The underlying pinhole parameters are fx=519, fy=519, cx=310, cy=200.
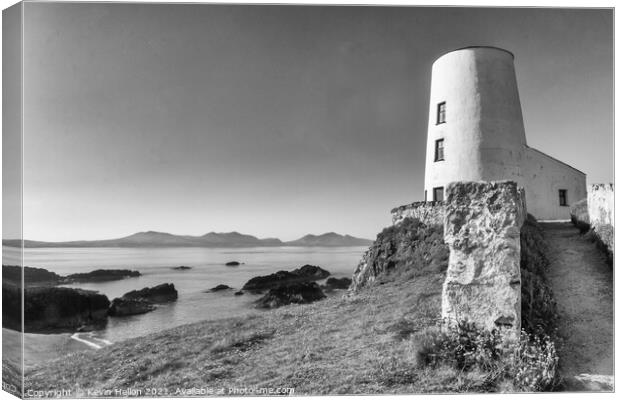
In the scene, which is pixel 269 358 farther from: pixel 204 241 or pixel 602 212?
pixel 602 212

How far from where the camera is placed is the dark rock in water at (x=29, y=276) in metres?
8.53

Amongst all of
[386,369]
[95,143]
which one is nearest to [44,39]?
[95,143]

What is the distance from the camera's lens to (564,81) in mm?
10242

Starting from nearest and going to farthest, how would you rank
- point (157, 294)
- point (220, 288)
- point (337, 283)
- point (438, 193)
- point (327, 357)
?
point (327, 357)
point (157, 294)
point (220, 288)
point (337, 283)
point (438, 193)

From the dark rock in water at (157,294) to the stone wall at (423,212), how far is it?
16.5ft

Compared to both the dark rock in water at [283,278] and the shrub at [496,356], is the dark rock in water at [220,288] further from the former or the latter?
the shrub at [496,356]

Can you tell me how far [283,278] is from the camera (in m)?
10.8

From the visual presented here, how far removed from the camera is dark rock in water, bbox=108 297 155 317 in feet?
30.9

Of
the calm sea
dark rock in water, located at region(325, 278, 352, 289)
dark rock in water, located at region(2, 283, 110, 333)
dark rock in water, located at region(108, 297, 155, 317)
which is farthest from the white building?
dark rock in water, located at region(2, 283, 110, 333)

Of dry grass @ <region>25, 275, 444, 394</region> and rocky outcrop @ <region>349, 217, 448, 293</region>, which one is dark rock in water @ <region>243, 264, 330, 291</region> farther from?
rocky outcrop @ <region>349, 217, 448, 293</region>

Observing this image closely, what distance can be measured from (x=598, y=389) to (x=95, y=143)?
9.24 meters

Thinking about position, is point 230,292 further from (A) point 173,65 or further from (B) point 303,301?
(A) point 173,65

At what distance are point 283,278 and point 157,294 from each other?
255 cm

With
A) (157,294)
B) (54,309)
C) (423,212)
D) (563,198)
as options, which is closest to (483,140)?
(423,212)
